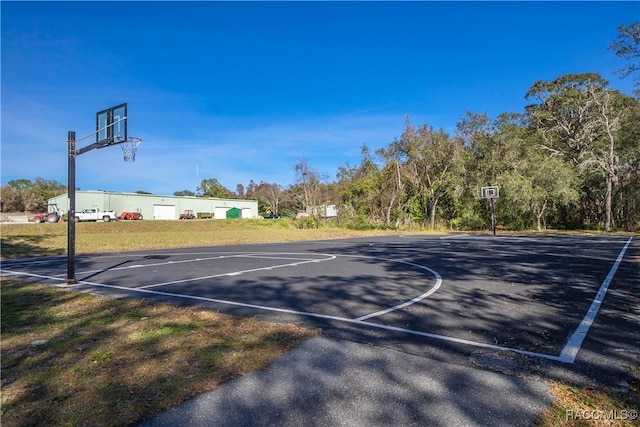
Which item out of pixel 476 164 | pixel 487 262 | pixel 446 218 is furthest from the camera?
pixel 446 218

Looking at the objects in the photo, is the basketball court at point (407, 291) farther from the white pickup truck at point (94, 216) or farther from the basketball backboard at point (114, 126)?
the white pickup truck at point (94, 216)

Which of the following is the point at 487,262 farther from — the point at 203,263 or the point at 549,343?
the point at 203,263

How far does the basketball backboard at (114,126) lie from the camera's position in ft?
27.6

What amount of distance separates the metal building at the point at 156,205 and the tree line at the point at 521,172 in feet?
88.0

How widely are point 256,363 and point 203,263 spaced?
840 cm

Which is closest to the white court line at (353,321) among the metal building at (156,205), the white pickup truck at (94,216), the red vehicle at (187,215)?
the white pickup truck at (94,216)

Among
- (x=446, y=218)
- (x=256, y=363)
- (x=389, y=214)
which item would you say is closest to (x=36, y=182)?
(x=389, y=214)

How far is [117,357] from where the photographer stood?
352cm

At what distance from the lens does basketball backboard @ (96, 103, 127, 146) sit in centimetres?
842

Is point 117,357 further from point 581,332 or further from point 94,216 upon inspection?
point 94,216

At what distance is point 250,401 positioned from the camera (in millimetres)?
2662

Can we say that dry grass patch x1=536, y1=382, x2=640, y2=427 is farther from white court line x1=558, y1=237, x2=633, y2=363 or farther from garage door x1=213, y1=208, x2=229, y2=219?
garage door x1=213, y1=208, x2=229, y2=219

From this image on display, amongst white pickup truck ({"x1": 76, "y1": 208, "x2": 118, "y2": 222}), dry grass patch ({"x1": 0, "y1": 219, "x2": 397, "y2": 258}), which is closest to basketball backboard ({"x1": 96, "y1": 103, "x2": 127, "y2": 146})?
dry grass patch ({"x1": 0, "y1": 219, "x2": 397, "y2": 258})

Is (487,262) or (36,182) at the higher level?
(36,182)
